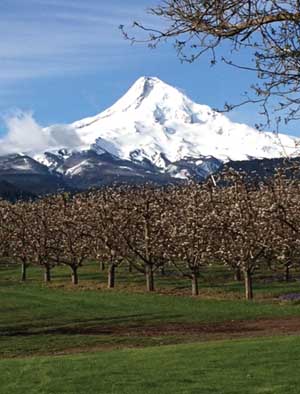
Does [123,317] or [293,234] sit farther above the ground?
[293,234]

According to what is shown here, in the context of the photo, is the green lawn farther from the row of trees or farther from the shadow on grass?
the row of trees

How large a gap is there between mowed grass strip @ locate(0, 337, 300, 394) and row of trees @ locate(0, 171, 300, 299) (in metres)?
16.0

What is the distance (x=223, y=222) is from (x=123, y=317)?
38.0 ft

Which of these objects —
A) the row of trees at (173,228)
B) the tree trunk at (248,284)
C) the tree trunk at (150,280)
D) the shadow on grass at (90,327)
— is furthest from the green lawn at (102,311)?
the row of trees at (173,228)

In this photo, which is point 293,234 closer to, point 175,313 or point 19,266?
point 175,313

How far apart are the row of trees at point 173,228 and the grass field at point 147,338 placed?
2047mm

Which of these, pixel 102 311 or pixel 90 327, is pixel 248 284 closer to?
pixel 102 311

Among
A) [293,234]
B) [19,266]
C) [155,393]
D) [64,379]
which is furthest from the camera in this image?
[19,266]

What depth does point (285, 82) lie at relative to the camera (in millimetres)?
8609

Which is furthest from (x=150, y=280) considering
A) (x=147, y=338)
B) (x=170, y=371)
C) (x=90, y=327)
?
(x=170, y=371)

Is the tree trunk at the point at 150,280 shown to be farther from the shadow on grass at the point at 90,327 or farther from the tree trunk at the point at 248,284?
the shadow on grass at the point at 90,327

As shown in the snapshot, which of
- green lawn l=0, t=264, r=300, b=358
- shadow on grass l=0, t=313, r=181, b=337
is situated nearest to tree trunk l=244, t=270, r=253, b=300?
green lawn l=0, t=264, r=300, b=358

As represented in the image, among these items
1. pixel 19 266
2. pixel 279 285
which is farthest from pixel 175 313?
pixel 19 266

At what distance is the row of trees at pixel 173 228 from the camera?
4038 cm
